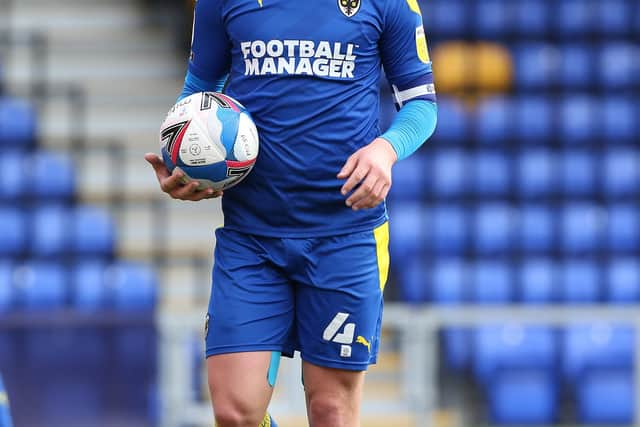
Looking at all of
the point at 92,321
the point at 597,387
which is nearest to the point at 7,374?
the point at 92,321

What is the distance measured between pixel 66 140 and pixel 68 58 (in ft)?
4.15

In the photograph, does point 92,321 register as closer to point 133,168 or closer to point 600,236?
point 133,168

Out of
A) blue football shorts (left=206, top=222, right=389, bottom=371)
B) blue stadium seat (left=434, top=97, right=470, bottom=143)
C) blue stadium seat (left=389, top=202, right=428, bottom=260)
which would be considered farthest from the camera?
blue stadium seat (left=434, top=97, right=470, bottom=143)

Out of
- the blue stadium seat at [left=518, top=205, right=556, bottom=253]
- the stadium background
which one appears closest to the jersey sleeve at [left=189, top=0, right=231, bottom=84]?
the stadium background

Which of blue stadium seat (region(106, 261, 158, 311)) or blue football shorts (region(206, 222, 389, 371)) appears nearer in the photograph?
blue football shorts (region(206, 222, 389, 371))

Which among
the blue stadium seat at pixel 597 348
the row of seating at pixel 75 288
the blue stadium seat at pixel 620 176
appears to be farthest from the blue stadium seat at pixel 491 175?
the row of seating at pixel 75 288

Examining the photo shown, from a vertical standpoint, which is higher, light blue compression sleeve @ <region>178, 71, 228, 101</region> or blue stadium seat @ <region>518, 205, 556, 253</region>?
light blue compression sleeve @ <region>178, 71, 228, 101</region>

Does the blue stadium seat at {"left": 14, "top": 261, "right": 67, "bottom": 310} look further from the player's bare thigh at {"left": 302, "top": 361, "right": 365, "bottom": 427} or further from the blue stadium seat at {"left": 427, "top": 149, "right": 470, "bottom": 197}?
the player's bare thigh at {"left": 302, "top": 361, "right": 365, "bottom": 427}

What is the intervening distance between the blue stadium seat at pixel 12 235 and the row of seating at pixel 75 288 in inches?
10.6

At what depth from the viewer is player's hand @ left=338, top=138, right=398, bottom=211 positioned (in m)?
3.09

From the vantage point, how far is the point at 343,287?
11.1ft

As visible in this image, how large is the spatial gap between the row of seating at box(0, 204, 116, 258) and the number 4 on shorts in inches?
194

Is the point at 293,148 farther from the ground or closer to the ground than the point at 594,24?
closer to the ground

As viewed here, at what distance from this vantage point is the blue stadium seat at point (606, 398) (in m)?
7.18
